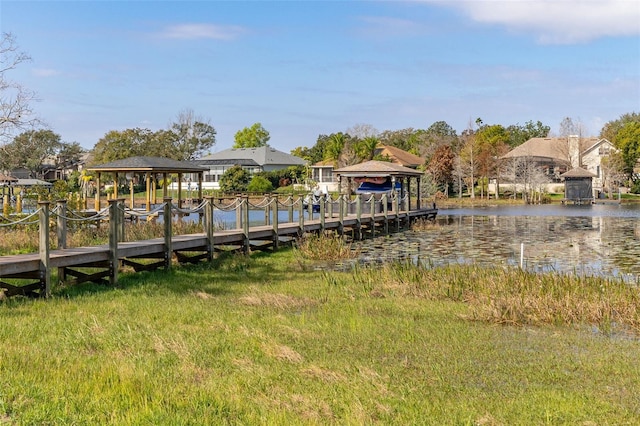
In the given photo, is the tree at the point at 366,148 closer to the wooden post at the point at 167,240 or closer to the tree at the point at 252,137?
the tree at the point at 252,137

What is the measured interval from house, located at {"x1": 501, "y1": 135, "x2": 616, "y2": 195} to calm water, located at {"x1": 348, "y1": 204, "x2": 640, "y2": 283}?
40.1 m

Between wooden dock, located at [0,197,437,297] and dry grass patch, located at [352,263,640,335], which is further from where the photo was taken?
wooden dock, located at [0,197,437,297]

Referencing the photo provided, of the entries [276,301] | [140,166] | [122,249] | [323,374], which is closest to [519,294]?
[276,301]

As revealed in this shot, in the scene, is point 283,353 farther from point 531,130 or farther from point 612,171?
point 531,130

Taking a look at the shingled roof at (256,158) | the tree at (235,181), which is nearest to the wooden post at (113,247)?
the tree at (235,181)

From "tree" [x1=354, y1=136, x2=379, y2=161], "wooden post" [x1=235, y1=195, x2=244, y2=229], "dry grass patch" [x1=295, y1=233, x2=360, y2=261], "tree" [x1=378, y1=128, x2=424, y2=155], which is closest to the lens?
"dry grass patch" [x1=295, y1=233, x2=360, y2=261]

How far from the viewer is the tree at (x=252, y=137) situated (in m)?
122

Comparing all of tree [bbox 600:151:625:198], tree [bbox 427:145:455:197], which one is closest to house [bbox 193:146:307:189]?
tree [bbox 427:145:455:197]

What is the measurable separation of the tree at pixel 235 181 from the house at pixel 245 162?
9.83 m

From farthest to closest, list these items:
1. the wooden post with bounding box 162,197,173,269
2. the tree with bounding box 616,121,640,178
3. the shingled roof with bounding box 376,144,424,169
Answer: the shingled roof with bounding box 376,144,424,169
the tree with bounding box 616,121,640,178
the wooden post with bounding box 162,197,173,269

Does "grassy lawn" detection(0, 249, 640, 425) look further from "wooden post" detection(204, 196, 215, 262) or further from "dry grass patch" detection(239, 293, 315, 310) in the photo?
"wooden post" detection(204, 196, 215, 262)

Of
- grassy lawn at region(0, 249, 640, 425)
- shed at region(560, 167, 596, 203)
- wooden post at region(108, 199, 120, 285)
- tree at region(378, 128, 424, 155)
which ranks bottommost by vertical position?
grassy lawn at region(0, 249, 640, 425)

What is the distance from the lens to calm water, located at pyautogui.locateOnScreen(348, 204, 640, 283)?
18.4m

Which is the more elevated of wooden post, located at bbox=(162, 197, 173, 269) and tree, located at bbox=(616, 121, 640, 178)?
tree, located at bbox=(616, 121, 640, 178)
